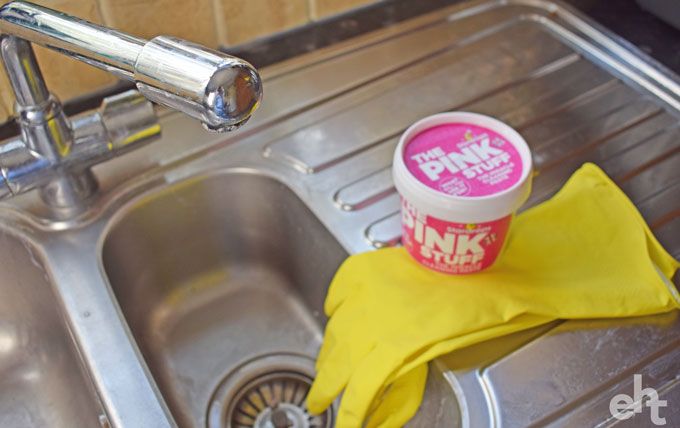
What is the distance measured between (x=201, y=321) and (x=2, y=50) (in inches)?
14.4

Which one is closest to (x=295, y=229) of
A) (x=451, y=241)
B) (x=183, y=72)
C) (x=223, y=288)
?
(x=223, y=288)

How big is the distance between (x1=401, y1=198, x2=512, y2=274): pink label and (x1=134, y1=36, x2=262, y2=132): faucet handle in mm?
204

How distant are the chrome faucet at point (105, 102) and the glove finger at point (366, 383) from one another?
0.76 ft

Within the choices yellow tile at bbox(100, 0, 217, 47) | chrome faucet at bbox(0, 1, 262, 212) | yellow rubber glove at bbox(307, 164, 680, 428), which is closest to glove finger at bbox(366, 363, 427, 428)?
yellow rubber glove at bbox(307, 164, 680, 428)

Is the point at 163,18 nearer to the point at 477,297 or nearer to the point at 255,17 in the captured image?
the point at 255,17

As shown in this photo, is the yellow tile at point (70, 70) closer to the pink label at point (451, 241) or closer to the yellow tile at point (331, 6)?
the yellow tile at point (331, 6)

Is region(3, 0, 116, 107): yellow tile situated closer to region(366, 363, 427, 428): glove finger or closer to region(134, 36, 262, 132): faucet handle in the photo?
region(134, 36, 262, 132): faucet handle

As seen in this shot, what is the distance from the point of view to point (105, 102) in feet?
2.37

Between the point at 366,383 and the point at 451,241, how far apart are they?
0.14 metres

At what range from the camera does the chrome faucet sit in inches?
18.7

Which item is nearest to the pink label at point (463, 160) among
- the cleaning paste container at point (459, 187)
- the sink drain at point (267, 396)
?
the cleaning paste container at point (459, 187)

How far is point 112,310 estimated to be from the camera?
68 cm

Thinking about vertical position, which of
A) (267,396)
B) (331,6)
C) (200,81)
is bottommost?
(267,396)

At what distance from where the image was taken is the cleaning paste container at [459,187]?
60 centimetres
